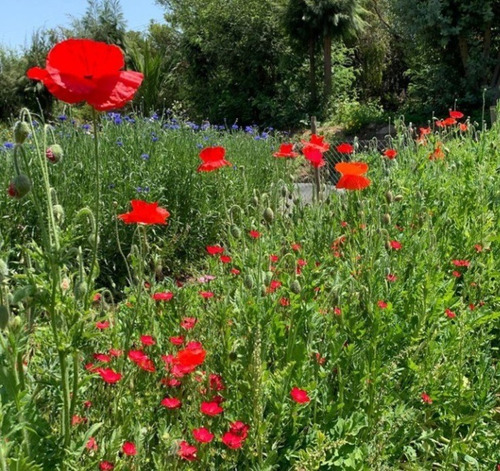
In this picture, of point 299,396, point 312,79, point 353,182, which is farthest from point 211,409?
point 312,79

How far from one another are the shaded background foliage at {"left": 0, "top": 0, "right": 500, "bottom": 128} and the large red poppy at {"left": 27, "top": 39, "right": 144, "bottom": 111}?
10977 millimetres

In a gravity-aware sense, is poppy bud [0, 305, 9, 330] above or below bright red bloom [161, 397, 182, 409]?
above

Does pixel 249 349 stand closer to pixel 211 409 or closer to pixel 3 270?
pixel 211 409

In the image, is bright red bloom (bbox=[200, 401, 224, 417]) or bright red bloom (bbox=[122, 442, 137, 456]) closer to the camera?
bright red bloom (bbox=[122, 442, 137, 456])

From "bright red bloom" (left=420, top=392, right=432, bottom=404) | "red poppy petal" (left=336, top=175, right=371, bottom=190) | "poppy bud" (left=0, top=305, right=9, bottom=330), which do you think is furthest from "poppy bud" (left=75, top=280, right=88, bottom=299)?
"red poppy petal" (left=336, top=175, right=371, bottom=190)

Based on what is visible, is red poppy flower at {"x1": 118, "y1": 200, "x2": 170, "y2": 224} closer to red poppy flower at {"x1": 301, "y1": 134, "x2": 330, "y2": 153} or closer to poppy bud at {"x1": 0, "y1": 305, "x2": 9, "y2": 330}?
poppy bud at {"x1": 0, "y1": 305, "x2": 9, "y2": 330}

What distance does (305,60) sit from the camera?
49.9ft

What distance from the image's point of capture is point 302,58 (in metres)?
14.7

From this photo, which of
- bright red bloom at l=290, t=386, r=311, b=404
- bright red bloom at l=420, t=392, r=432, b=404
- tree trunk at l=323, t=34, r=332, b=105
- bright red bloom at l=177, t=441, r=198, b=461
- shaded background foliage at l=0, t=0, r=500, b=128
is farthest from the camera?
tree trunk at l=323, t=34, r=332, b=105

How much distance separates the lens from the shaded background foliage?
39.5 feet

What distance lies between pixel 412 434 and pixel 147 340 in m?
0.81

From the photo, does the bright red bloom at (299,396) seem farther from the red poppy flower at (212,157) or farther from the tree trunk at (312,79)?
the tree trunk at (312,79)

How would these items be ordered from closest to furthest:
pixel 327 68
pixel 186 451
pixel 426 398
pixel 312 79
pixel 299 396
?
pixel 186 451 < pixel 299 396 < pixel 426 398 < pixel 327 68 < pixel 312 79

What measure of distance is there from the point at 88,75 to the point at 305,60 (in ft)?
48.2
